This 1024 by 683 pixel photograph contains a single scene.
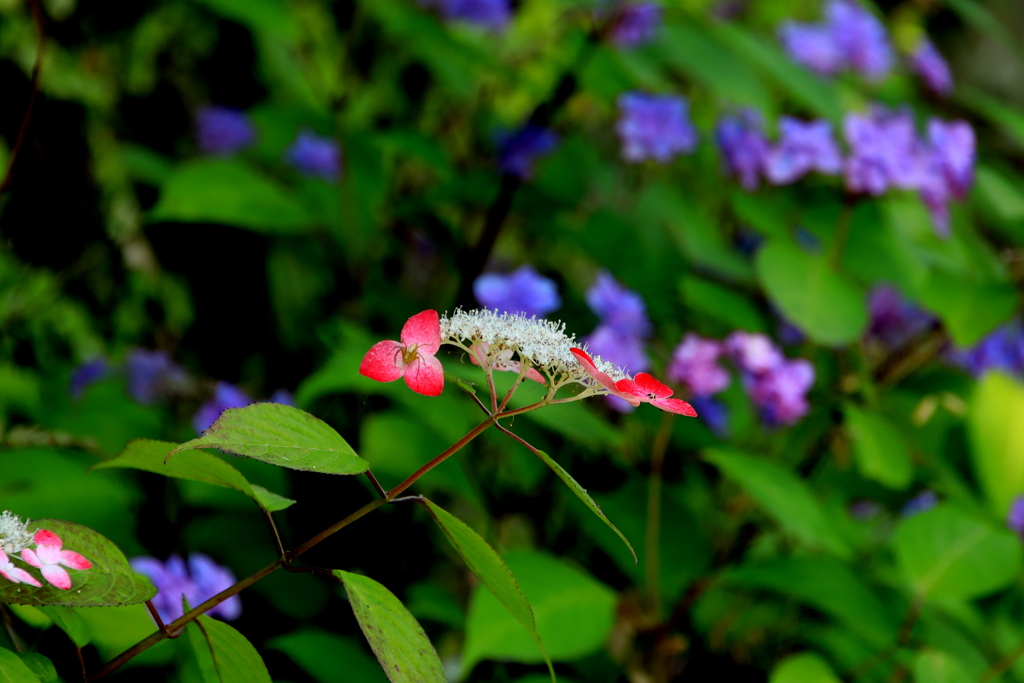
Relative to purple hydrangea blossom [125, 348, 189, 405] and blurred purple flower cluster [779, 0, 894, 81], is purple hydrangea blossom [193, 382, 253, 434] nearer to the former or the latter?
purple hydrangea blossom [125, 348, 189, 405]

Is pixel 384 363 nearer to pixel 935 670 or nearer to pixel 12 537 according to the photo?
pixel 12 537

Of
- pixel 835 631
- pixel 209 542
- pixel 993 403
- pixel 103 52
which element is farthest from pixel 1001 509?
pixel 103 52

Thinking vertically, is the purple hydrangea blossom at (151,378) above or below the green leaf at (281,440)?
below

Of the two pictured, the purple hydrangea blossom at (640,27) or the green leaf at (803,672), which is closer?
the green leaf at (803,672)

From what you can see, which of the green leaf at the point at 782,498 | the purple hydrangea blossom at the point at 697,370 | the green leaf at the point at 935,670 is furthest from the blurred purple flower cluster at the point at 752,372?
the green leaf at the point at 935,670

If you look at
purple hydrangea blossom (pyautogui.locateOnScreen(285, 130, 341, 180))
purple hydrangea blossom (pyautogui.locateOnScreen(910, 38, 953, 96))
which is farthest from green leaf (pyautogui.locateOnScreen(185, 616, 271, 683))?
purple hydrangea blossom (pyautogui.locateOnScreen(910, 38, 953, 96))

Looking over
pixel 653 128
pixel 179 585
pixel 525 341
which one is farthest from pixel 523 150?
pixel 525 341

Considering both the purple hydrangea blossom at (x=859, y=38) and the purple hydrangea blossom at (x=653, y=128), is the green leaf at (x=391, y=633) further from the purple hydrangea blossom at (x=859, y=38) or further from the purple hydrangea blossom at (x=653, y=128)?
the purple hydrangea blossom at (x=859, y=38)
